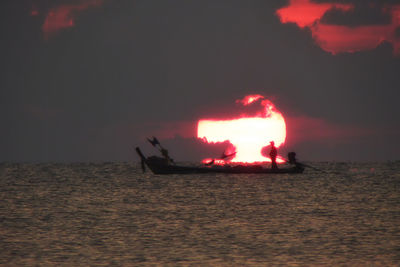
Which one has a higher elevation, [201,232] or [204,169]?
[204,169]

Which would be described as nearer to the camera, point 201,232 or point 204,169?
point 201,232

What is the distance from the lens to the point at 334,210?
40.3 m

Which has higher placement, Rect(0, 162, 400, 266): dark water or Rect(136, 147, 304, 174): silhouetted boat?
Rect(136, 147, 304, 174): silhouetted boat

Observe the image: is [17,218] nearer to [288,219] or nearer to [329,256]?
[288,219]

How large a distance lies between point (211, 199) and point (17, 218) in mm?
16907

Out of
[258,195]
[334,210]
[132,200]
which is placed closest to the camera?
[334,210]

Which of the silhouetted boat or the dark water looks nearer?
the dark water

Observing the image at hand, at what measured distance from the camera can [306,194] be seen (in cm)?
5566

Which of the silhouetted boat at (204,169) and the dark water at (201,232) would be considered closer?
the dark water at (201,232)

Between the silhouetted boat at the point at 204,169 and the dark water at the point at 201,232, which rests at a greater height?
the silhouetted boat at the point at 204,169

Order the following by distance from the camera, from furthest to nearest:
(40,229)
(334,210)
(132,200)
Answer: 1. (132,200)
2. (334,210)
3. (40,229)

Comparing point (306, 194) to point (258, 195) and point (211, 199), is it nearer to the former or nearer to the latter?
point (258, 195)

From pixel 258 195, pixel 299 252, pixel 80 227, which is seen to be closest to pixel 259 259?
pixel 299 252

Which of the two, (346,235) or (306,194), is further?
(306,194)
